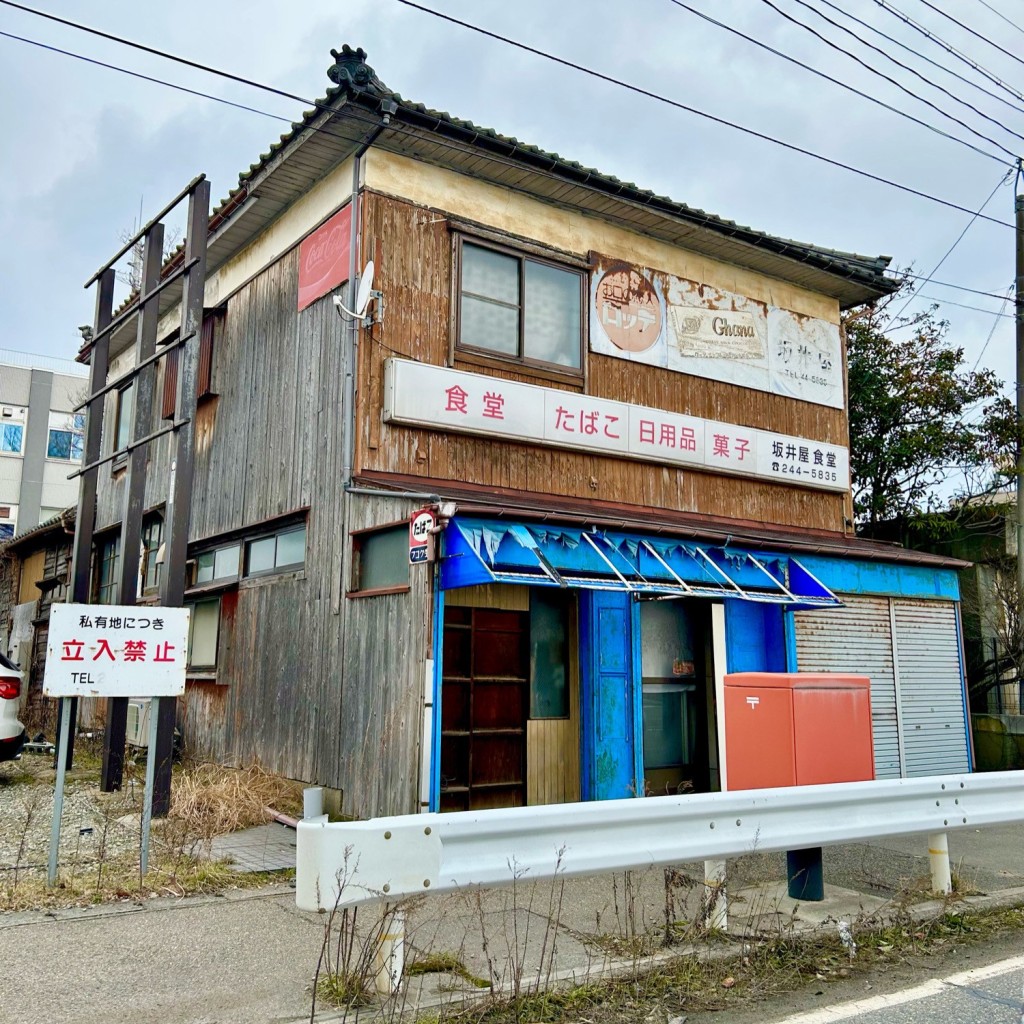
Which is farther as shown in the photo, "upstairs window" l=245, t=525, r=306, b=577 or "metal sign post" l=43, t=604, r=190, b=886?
"upstairs window" l=245, t=525, r=306, b=577

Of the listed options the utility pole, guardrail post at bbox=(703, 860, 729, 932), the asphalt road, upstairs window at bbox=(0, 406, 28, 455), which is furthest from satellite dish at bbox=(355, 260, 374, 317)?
upstairs window at bbox=(0, 406, 28, 455)

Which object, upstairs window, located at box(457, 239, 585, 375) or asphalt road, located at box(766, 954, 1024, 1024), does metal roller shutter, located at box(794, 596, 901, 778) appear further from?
asphalt road, located at box(766, 954, 1024, 1024)

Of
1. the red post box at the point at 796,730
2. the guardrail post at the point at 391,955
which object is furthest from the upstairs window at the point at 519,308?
the guardrail post at the point at 391,955

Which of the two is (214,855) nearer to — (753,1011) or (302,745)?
(302,745)

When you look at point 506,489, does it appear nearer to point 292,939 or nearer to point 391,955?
Result: point 292,939

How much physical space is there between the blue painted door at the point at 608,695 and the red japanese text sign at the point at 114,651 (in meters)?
4.65

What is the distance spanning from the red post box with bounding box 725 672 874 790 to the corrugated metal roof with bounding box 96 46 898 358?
7005 mm

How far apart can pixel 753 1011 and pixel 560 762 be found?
19.3 feet

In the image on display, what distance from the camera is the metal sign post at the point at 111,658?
660 cm

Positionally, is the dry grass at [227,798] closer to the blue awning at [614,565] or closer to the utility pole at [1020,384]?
the blue awning at [614,565]

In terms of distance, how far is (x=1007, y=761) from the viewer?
14602mm

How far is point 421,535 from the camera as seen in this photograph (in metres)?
8.53

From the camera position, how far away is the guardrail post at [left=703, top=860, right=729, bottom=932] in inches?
221

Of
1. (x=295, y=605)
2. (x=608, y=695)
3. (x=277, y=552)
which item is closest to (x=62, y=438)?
(x=277, y=552)
